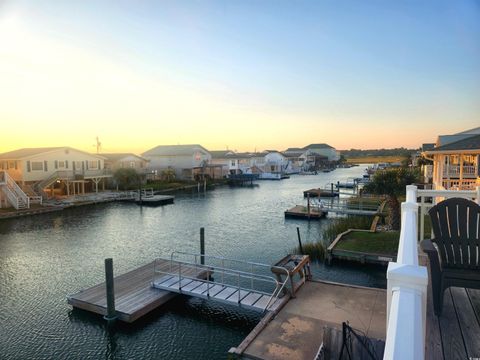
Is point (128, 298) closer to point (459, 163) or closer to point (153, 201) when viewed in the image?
point (459, 163)

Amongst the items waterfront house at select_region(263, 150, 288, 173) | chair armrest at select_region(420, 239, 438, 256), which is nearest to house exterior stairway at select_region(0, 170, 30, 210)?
chair armrest at select_region(420, 239, 438, 256)

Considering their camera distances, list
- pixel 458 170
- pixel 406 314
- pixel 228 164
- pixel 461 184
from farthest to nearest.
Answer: pixel 228 164 < pixel 458 170 < pixel 461 184 < pixel 406 314

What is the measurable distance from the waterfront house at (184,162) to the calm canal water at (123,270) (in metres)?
25.1

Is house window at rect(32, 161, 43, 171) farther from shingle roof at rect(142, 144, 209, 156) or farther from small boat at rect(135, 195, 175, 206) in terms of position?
shingle roof at rect(142, 144, 209, 156)

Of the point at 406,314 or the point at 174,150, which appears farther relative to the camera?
the point at 174,150

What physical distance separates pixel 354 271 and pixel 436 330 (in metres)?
12.2

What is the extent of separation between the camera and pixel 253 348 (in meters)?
7.04

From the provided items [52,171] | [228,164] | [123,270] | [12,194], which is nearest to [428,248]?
[123,270]

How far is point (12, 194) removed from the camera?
31.1 meters

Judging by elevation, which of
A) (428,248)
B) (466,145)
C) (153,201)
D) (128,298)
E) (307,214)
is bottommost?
(128,298)

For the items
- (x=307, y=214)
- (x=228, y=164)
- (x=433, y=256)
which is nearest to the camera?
(x=433, y=256)

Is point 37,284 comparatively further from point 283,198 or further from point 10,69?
point 283,198

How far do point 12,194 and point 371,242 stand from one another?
31.8 m

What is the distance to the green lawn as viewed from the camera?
15123mm
